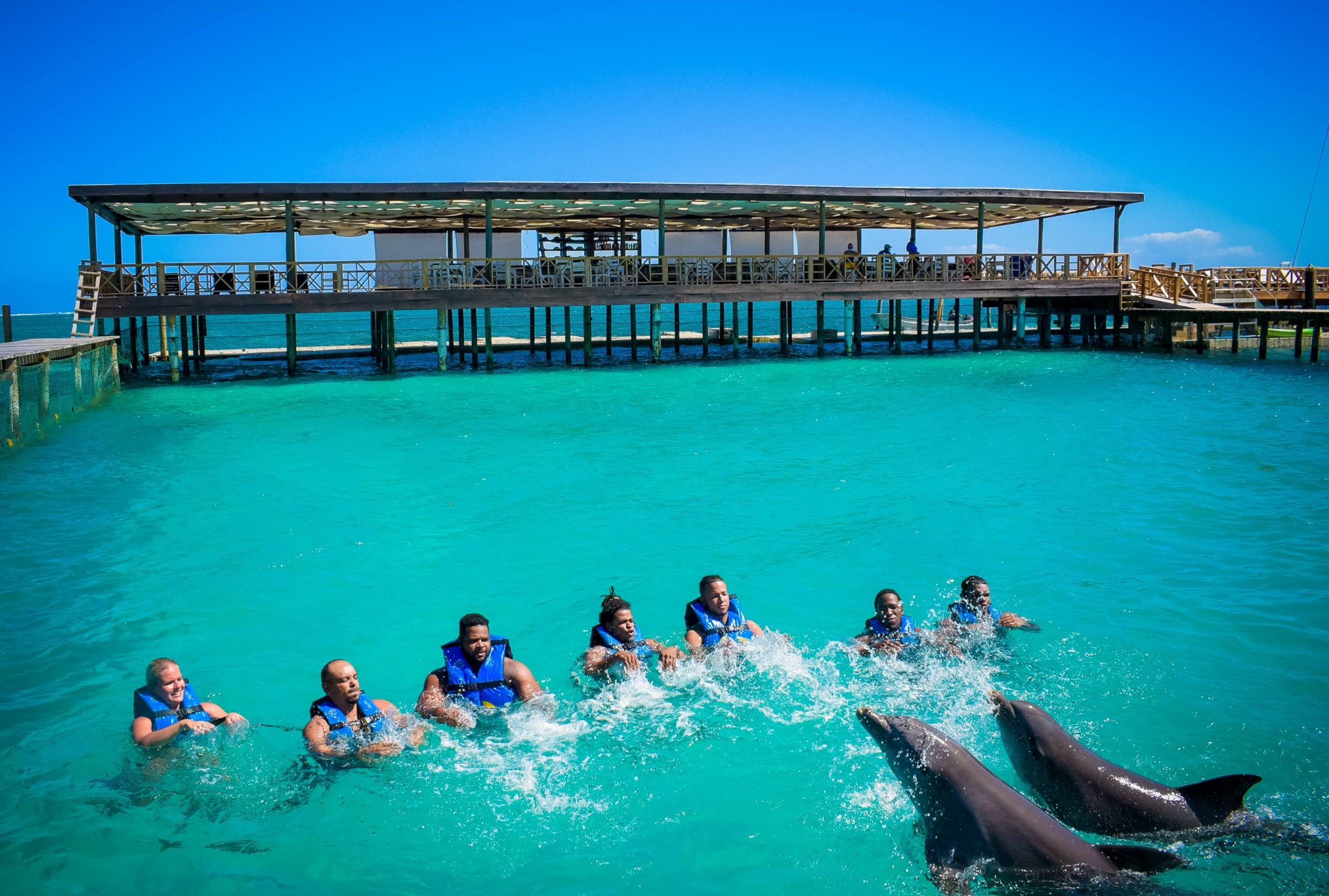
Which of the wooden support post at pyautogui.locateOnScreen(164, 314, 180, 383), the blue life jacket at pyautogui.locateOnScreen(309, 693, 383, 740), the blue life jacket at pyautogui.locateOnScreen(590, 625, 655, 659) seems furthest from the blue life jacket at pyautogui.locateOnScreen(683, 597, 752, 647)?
the wooden support post at pyautogui.locateOnScreen(164, 314, 180, 383)

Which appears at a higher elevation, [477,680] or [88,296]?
[88,296]

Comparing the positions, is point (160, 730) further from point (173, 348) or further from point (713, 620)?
point (173, 348)

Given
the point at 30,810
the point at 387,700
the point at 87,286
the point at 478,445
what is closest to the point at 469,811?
the point at 387,700

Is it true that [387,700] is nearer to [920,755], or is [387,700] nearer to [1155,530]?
[920,755]

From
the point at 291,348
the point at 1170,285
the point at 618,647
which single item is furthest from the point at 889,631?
the point at 1170,285

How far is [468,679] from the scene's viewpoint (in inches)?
278

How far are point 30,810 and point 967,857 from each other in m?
5.53

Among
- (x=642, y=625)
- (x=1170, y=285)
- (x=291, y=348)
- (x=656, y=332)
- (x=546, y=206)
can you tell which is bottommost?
(x=642, y=625)

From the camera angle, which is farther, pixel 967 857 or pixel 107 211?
pixel 107 211

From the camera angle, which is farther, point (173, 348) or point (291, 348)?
point (291, 348)

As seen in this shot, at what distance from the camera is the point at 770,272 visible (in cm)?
3027

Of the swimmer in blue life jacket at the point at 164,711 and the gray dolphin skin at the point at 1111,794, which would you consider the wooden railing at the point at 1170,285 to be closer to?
the gray dolphin skin at the point at 1111,794

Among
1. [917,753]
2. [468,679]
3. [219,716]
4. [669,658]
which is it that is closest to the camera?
[917,753]

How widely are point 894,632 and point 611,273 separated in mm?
22246
